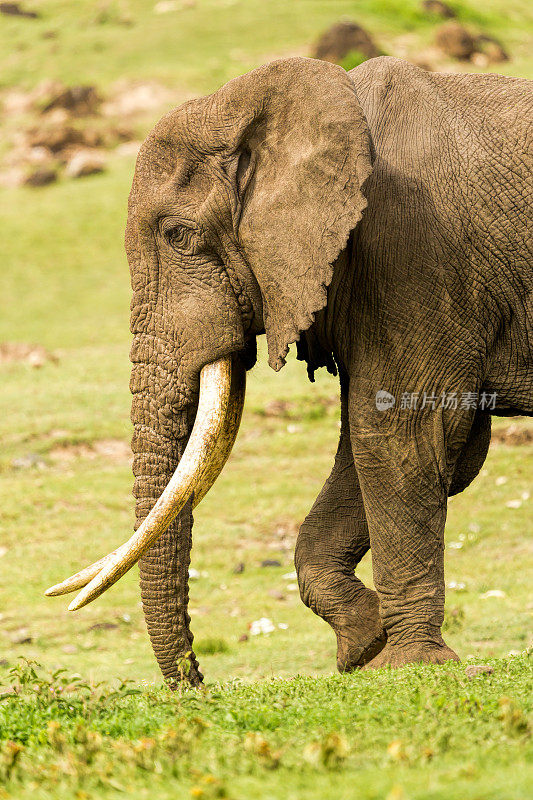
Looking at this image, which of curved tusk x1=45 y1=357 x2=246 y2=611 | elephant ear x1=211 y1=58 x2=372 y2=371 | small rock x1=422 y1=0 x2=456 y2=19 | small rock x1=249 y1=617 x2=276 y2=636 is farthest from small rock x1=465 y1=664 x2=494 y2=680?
small rock x1=422 y1=0 x2=456 y2=19

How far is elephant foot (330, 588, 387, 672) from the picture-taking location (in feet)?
26.6

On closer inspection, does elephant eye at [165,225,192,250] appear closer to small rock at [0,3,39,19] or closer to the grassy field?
the grassy field

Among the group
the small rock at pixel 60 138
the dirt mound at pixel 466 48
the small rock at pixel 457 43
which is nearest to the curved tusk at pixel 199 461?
the small rock at pixel 60 138

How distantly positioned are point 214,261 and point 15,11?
201ft

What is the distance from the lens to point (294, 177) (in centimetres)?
687

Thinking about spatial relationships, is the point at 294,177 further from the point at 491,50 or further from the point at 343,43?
the point at 491,50

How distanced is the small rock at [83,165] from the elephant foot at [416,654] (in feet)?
111

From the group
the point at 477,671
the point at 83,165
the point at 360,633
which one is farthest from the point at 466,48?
the point at 477,671

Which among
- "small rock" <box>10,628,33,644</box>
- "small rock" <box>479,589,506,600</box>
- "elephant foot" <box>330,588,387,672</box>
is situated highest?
"elephant foot" <box>330,588,387,672</box>

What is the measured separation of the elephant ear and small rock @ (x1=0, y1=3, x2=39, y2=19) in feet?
196

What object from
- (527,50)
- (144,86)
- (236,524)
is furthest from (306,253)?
(527,50)

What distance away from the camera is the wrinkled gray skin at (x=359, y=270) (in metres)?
6.88

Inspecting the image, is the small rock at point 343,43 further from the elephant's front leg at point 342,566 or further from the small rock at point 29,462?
the elephant's front leg at point 342,566

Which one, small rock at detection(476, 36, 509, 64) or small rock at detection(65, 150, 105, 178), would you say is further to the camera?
small rock at detection(476, 36, 509, 64)
